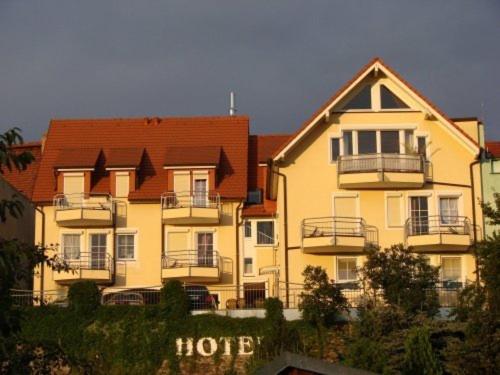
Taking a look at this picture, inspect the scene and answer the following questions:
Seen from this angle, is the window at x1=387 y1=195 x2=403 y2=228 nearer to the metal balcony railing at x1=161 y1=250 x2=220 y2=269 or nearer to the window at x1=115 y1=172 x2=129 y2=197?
the metal balcony railing at x1=161 y1=250 x2=220 y2=269

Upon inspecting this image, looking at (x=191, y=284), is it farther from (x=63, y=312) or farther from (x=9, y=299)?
(x=9, y=299)

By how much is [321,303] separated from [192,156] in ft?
47.6

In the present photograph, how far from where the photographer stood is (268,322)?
42.3 metres

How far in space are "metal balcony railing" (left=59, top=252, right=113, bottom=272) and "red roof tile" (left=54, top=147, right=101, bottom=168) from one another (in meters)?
4.13

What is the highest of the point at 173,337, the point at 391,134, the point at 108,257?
the point at 391,134

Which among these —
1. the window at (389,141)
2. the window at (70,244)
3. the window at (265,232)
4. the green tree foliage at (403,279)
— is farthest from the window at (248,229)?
the green tree foliage at (403,279)

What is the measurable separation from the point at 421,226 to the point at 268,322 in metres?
9.33

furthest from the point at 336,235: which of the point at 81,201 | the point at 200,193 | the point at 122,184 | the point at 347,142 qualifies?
the point at 81,201

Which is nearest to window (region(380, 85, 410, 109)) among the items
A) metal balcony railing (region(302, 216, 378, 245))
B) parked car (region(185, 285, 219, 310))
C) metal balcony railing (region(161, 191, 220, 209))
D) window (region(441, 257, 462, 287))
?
metal balcony railing (region(302, 216, 378, 245))

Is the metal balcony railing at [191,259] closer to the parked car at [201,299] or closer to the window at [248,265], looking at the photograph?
the window at [248,265]

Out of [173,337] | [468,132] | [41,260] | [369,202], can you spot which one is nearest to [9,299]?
[41,260]

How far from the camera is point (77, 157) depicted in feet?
178

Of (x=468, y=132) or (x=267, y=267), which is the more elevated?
(x=468, y=132)

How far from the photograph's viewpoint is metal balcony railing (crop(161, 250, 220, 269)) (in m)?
51.6
